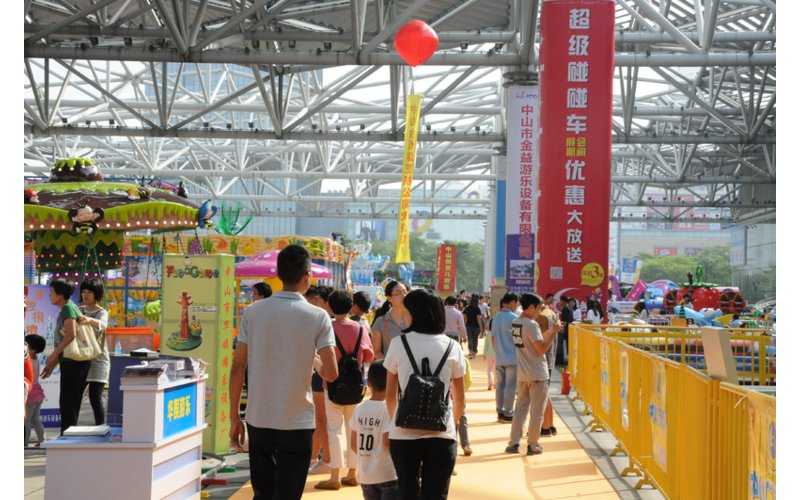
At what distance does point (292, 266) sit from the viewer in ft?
19.5

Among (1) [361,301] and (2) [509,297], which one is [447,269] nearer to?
(2) [509,297]

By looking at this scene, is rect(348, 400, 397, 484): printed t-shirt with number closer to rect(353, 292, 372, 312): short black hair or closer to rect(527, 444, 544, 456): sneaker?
rect(353, 292, 372, 312): short black hair

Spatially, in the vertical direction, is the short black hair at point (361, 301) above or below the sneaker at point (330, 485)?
above

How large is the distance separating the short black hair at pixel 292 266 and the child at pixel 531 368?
5.42 meters

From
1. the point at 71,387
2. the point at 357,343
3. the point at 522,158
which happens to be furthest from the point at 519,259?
the point at 357,343

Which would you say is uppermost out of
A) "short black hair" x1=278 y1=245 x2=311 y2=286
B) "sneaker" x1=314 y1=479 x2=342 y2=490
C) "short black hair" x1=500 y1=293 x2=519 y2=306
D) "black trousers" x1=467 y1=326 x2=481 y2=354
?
"short black hair" x1=278 y1=245 x2=311 y2=286

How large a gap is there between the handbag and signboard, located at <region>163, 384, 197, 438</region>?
267 cm

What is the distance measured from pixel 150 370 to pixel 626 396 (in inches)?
209

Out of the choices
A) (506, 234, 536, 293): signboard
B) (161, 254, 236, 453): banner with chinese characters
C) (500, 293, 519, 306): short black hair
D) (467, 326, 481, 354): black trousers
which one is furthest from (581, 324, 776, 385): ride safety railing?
(467, 326, 481, 354): black trousers

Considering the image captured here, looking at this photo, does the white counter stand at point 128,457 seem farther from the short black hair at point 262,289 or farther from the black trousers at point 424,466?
the short black hair at point 262,289

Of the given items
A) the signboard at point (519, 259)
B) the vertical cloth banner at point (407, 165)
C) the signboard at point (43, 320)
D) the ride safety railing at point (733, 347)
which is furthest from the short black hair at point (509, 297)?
the vertical cloth banner at point (407, 165)

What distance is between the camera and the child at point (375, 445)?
6.55 m

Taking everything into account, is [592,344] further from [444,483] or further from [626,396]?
[444,483]

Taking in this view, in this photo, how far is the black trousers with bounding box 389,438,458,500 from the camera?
5.99m
